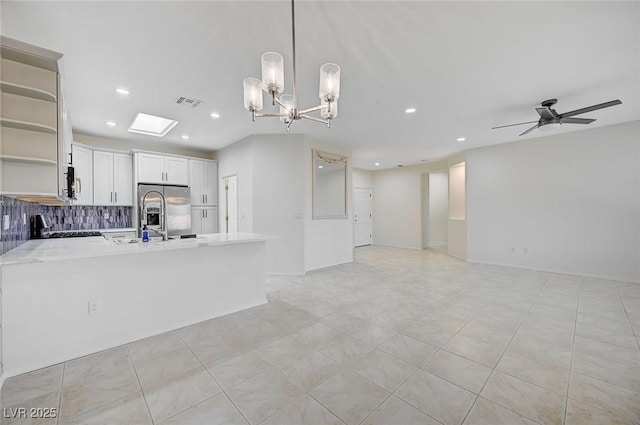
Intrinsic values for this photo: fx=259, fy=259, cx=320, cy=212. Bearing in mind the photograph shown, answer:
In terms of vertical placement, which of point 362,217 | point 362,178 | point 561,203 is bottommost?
point 362,217

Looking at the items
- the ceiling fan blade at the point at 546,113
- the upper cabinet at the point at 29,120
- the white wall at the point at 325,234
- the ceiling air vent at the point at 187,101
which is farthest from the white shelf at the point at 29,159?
the ceiling fan blade at the point at 546,113

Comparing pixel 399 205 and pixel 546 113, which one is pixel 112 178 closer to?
pixel 546 113

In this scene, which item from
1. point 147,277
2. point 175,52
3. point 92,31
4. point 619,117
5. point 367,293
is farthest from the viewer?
point 619,117

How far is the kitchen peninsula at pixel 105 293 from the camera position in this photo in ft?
6.62

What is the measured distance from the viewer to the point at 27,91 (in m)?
1.91

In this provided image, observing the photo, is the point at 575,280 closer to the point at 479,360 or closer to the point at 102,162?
the point at 479,360

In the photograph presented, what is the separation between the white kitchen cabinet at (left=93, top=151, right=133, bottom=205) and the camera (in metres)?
5.00

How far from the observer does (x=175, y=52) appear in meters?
2.41

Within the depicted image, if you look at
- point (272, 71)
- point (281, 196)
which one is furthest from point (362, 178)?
point (272, 71)

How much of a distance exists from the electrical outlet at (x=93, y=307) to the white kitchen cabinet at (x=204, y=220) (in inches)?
146

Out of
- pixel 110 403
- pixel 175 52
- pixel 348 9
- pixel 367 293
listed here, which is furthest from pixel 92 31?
pixel 367 293

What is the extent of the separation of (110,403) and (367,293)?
3032 mm

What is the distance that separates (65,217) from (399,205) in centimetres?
832

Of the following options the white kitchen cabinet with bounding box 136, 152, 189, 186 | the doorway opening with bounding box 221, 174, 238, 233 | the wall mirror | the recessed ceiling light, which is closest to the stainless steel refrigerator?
the white kitchen cabinet with bounding box 136, 152, 189, 186
